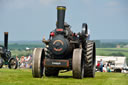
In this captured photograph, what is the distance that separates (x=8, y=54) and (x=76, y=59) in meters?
16.0

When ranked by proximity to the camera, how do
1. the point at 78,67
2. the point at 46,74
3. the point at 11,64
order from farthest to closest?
the point at 11,64 → the point at 46,74 → the point at 78,67

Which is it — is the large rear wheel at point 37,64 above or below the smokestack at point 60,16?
below

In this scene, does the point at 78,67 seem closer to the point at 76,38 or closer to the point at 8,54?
the point at 76,38

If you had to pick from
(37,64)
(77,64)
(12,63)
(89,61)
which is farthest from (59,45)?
(12,63)

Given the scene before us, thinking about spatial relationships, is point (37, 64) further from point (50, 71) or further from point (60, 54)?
point (50, 71)

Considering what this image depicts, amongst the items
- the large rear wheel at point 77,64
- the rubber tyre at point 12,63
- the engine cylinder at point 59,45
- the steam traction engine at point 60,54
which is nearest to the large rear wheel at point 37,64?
the steam traction engine at point 60,54

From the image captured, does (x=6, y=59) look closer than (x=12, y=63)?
No

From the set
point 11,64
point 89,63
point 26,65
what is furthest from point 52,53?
point 26,65

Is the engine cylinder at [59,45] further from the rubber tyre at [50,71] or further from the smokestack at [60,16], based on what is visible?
the rubber tyre at [50,71]

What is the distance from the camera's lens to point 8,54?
112 ft

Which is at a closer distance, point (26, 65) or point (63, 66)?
point (63, 66)

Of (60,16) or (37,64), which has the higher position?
(60,16)

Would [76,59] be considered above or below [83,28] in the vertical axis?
below

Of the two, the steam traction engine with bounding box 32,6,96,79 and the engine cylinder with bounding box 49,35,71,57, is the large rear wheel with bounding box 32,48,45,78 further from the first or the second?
the engine cylinder with bounding box 49,35,71,57
